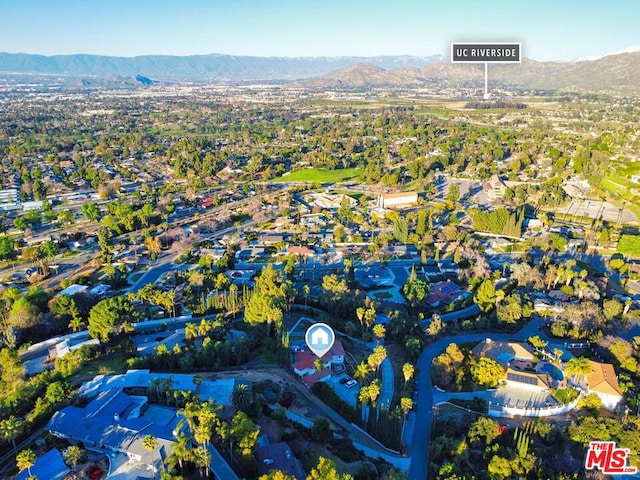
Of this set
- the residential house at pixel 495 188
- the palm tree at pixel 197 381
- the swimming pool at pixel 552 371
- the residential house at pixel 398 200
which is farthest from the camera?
the residential house at pixel 495 188

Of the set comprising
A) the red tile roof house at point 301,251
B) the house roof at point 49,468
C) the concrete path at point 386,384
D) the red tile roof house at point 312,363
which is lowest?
the concrete path at point 386,384

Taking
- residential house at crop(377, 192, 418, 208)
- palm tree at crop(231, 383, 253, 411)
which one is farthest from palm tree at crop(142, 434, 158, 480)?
residential house at crop(377, 192, 418, 208)

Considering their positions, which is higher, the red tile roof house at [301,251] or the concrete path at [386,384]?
the red tile roof house at [301,251]

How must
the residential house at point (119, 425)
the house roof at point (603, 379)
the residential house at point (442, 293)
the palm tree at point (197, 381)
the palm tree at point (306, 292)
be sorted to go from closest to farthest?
1. the residential house at point (119, 425)
2. the palm tree at point (197, 381)
3. the house roof at point (603, 379)
4. the palm tree at point (306, 292)
5. the residential house at point (442, 293)

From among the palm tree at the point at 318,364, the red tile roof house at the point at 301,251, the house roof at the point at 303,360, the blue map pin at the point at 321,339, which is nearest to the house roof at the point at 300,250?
the red tile roof house at the point at 301,251

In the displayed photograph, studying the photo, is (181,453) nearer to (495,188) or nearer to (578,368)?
(578,368)

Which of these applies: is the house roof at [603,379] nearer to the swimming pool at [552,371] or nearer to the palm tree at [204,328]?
the swimming pool at [552,371]

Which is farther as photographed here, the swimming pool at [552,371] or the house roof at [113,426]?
the swimming pool at [552,371]
